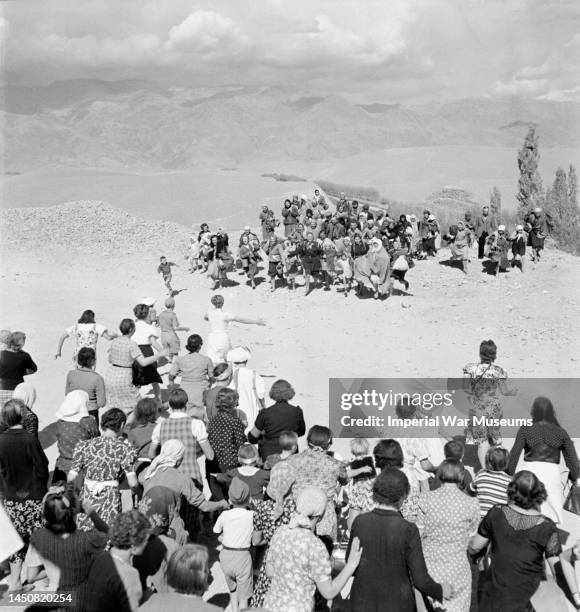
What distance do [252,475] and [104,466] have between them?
1090mm

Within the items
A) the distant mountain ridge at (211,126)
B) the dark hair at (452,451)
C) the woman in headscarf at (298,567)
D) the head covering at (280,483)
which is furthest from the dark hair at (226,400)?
the distant mountain ridge at (211,126)

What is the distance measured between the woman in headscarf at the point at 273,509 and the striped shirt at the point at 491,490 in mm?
1369

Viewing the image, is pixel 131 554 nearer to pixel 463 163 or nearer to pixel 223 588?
pixel 223 588

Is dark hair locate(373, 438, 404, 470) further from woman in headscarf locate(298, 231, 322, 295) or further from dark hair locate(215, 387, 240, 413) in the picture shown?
woman in headscarf locate(298, 231, 322, 295)

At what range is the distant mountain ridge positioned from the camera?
119812mm

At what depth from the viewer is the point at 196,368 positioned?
8094 millimetres

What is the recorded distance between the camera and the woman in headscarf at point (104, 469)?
539cm

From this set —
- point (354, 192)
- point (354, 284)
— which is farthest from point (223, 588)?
point (354, 192)

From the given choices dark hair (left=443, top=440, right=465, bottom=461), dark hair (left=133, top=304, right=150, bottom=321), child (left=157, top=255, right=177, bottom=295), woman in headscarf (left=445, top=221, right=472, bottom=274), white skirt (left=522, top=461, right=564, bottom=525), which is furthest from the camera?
woman in headscarf (left=445, top=221, right=472, bottom=274)

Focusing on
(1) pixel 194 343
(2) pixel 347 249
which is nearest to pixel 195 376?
(1) pixel 194 343

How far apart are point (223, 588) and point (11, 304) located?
37.7 feet

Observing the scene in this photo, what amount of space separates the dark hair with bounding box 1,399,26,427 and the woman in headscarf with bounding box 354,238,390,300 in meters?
10.1

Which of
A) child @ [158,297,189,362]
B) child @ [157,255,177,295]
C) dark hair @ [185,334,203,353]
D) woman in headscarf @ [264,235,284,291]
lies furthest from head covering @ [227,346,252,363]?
child @ [157,255,177,295]

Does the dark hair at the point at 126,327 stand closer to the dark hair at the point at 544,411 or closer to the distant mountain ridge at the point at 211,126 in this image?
the dark hair at the point at 544,411
